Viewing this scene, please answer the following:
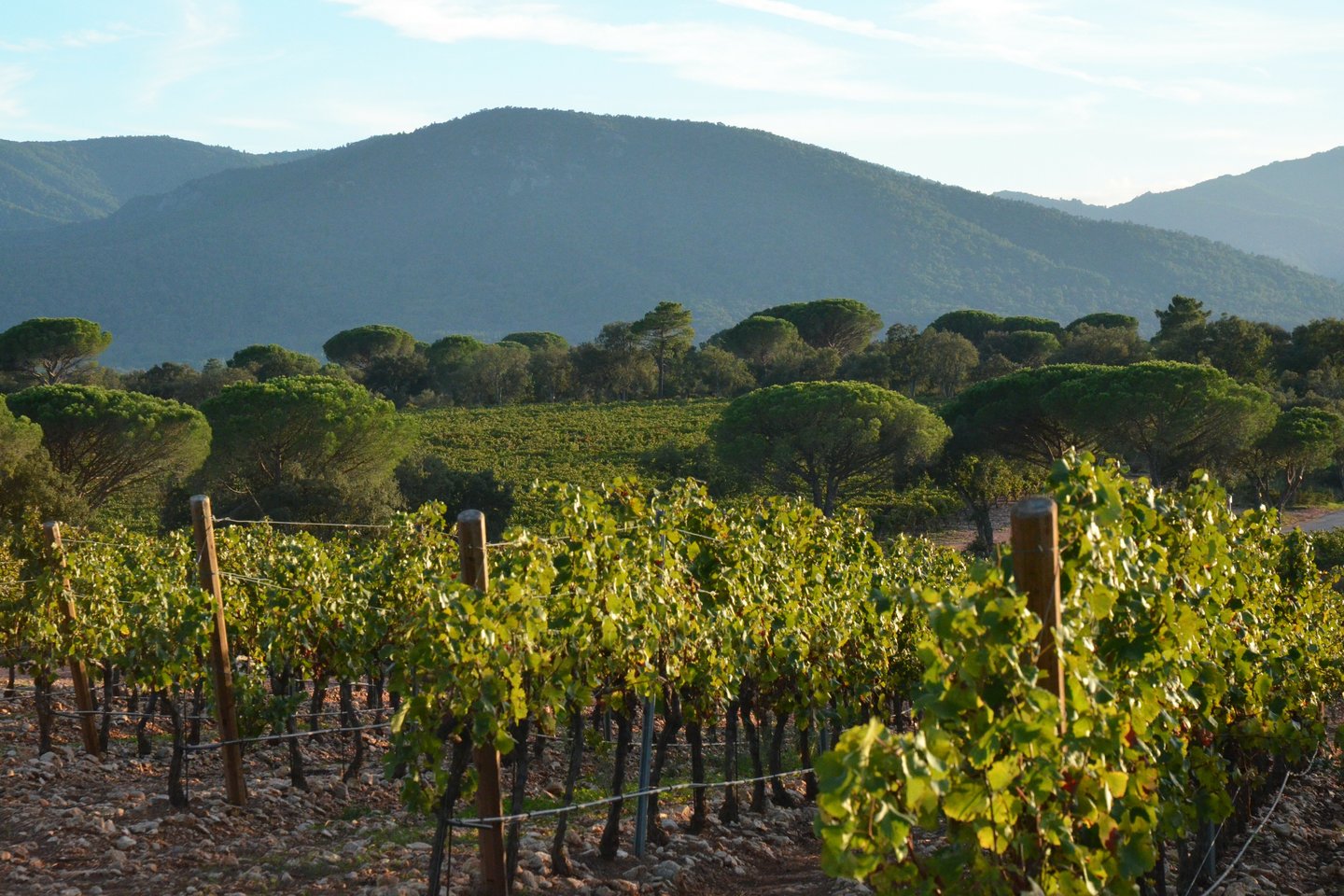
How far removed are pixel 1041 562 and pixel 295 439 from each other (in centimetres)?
2923

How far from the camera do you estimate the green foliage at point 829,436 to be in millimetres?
31453

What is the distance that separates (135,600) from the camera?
333 inches

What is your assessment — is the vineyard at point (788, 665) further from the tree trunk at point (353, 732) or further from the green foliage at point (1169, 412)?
the green foliage at point (1169, 412)

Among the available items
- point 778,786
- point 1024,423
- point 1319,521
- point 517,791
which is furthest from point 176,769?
point 1319,521

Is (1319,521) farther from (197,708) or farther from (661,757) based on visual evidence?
(197,708)

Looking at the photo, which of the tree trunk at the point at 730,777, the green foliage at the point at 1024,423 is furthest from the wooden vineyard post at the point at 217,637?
the green foliage at the point at 1024,423

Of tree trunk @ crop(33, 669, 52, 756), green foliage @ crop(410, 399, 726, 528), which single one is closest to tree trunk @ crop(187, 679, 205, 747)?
tree trunk @ crop(33, 669, 52, 756)

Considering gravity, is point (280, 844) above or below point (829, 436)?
below

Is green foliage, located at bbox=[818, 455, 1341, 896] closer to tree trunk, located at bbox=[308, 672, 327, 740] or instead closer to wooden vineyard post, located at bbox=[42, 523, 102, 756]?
tree trunk, located at bbox=[308, 672, 327, 740]

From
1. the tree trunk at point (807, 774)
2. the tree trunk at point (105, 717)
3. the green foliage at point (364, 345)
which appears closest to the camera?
Answer: the tree trunk at point (807, 774)

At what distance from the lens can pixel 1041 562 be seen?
343 cm

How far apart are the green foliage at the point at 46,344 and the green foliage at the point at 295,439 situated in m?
18.7

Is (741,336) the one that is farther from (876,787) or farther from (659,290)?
(659,290)

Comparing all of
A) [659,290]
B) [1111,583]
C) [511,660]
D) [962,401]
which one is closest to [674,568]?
[511,660]
